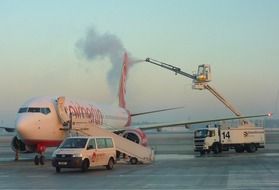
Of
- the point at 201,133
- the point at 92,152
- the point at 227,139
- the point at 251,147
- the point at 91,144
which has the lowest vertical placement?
the point at 251,147

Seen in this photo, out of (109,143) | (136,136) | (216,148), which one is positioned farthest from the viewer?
(216,148)

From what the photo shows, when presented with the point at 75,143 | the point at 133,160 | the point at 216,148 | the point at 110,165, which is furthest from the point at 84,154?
the point at 216,148

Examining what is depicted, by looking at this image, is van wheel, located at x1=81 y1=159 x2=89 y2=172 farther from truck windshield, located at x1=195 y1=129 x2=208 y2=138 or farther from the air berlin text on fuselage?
truck windshield, located at x1=195 y1=129 x2=208 y2=138

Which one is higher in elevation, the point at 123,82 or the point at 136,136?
the point at 123,82

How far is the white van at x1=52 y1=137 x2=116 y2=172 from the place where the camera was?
26156mm

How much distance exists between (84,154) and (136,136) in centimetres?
1231

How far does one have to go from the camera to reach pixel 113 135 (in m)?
33.6

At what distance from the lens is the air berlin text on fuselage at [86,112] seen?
35.5 m

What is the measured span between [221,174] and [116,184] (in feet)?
18.4

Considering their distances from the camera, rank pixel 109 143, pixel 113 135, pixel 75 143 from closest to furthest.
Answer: pixel 75 143 → pixel 109 143 → pixel 113 135

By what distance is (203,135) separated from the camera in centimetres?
4531

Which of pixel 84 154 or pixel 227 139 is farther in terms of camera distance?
pixel 227 139

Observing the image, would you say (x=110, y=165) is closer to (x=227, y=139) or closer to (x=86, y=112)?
(x=86, y=112)

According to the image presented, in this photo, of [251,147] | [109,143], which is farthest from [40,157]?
[251,147]
